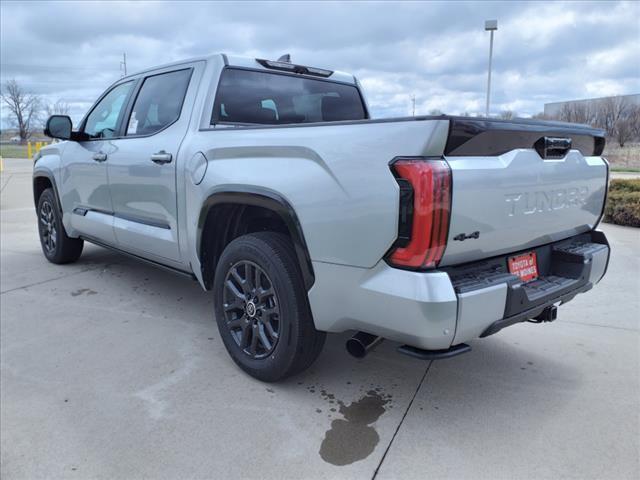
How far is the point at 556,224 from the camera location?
2.80 metres

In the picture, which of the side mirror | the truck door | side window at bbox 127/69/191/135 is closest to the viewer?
side window at bbox 127/69/191/135

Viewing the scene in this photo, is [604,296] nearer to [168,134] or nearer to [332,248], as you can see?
[332,248]

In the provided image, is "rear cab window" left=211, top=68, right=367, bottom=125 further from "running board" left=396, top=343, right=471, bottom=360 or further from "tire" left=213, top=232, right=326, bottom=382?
"running board" left=396, top=343, right=471, bottom=360

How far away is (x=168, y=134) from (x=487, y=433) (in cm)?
278

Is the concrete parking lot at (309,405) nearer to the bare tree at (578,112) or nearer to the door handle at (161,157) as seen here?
the door handle at (161,157)

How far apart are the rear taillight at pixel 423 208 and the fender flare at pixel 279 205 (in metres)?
0.60

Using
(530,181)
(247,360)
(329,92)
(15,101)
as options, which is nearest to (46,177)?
(329,92)

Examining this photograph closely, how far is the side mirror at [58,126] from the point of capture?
477 cm

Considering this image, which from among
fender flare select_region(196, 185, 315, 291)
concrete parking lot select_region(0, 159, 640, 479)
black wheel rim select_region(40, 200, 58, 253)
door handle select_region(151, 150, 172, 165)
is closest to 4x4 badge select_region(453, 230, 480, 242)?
fender flare select_region(196, 185, 315, 291)

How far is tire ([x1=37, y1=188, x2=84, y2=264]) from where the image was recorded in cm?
562

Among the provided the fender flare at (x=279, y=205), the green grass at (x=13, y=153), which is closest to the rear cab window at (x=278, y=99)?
the fender flare at (x=279, y=205)

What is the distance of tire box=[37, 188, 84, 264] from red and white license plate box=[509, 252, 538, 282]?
4.69 metres

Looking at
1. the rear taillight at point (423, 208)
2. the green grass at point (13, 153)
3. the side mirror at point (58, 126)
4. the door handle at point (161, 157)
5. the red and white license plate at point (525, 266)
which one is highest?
the side mirror at point (58, 126)

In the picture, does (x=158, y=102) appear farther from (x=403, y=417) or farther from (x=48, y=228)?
(x=403, y=417)
